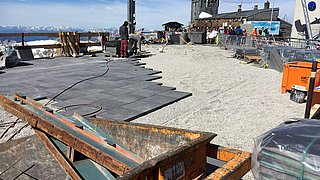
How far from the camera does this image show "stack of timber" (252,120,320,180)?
6.31 feet

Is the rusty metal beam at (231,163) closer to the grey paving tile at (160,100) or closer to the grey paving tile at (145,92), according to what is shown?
the grey paving tile at (160,100)

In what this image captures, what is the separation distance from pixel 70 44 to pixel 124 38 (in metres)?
3.80

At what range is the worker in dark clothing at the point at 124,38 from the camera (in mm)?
15570

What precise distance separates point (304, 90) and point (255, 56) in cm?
944

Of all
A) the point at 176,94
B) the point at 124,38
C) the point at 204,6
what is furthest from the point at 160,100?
the point at 204,6

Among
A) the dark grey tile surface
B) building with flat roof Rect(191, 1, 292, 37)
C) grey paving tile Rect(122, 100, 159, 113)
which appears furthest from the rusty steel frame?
building with flat roof Rect(191, 1, 292, 37)

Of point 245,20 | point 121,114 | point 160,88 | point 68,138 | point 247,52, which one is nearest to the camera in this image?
point 68,138

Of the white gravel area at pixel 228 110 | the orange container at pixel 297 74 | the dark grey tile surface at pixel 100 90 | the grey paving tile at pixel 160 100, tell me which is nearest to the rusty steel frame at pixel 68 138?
the white gravel area at pixel 228 110

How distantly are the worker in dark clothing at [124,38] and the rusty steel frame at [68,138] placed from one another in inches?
485

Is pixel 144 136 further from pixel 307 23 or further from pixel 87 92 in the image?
pixel 307 23

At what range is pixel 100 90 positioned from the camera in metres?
8.06

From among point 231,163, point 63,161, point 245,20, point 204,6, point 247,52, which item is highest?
point 204,6

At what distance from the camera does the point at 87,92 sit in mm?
7754

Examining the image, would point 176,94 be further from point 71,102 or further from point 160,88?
point 71,102
